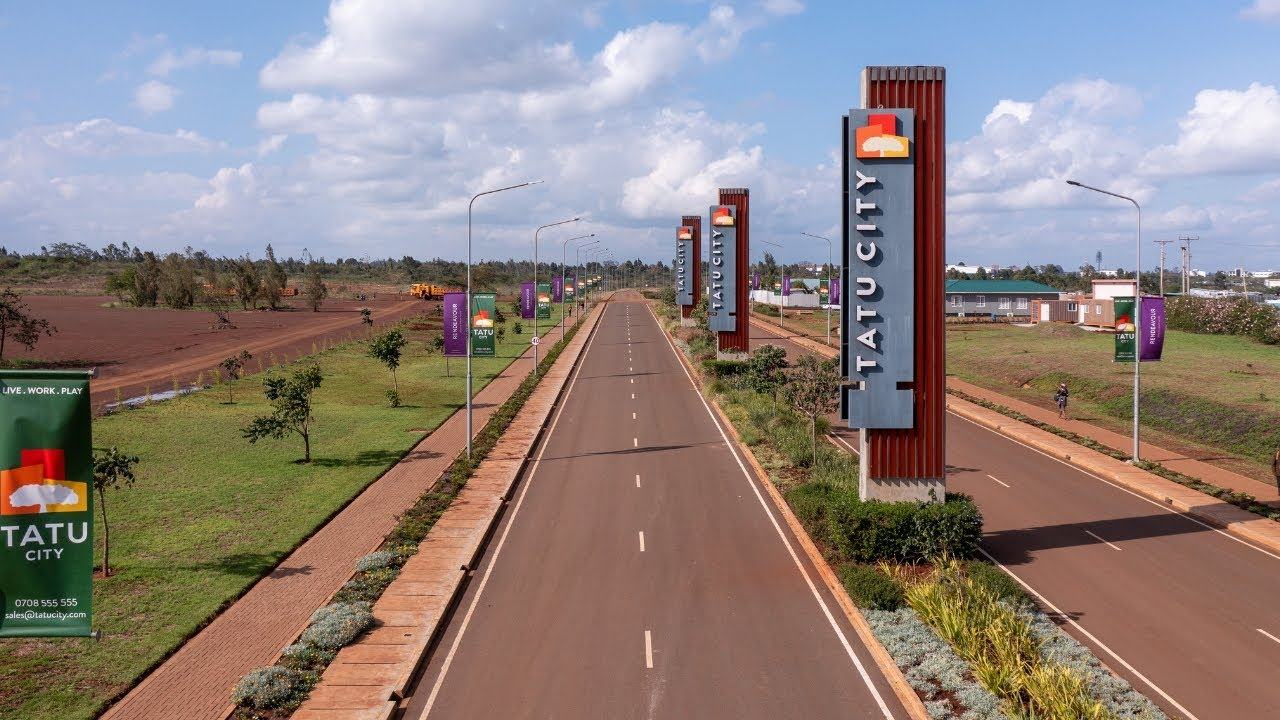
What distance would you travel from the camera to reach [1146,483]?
28.8 m

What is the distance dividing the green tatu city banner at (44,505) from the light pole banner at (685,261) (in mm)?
71019

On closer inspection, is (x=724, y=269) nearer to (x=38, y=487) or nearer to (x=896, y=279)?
(x=896, y=279)

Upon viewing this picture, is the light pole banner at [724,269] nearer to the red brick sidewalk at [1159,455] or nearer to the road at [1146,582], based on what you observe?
the red brick sidewalk at [1159,455]

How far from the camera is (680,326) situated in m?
91.9

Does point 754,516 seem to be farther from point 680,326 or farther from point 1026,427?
point 680,326

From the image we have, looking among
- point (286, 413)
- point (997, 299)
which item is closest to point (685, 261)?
point (997, 299)

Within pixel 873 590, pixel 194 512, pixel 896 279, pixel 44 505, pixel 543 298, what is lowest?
pixel 873 590

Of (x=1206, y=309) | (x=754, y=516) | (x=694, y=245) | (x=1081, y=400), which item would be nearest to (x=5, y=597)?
(x=754, y=516)

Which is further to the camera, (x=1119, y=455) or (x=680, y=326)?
(x=680, y=326)

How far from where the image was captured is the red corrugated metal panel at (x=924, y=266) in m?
21.5

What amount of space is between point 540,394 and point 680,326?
4452 cm

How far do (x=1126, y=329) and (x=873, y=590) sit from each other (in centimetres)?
2005

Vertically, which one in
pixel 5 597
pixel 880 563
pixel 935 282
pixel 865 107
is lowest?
pixel 880 563

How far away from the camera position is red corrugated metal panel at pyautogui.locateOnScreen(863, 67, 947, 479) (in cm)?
2148
